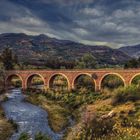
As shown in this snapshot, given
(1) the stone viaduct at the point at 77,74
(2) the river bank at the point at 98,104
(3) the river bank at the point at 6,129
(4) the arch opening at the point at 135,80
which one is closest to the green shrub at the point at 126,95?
(2) the river bank at the point at 98,104

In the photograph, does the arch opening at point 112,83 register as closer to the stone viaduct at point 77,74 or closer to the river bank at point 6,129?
the stone viaduct at point 77,74

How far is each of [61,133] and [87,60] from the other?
109m

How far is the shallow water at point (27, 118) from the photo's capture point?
4259 centimetres

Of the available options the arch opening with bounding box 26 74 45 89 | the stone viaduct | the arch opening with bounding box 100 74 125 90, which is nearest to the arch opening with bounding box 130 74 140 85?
the stone viaduct

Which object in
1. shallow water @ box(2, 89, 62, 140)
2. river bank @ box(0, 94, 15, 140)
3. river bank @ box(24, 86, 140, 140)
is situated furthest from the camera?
river bank @ box(24, 86, 140, 140)

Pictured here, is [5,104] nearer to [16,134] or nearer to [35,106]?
[35,106]

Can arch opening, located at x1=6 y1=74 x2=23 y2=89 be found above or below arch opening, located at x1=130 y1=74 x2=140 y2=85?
below

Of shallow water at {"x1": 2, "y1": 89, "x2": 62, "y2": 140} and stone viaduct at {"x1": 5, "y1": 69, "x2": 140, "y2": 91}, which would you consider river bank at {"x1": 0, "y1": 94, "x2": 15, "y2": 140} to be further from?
stone viaduct at {"x1": 5, "y1": 69, "x2": 140, "y2": 91}

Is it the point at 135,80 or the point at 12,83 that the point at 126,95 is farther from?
the point at 12,83

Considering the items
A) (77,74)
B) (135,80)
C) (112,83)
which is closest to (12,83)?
(77,74)

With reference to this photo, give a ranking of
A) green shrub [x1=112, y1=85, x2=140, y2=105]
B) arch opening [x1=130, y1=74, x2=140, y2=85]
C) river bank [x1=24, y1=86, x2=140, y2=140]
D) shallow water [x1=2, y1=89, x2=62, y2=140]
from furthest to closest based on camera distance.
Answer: arch opening [x1=130, y1=74, x2=140, y2=85], green shrub [x1=112, y1=85, x2=140, y2=105], river bank [x1=24, y1=86, x2=140, y2=140], shallow water [x1=2, y1=89, x2=62, y2=140]

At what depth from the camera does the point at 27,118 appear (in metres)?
53.6

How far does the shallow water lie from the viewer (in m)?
42.6

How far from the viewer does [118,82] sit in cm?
9819
